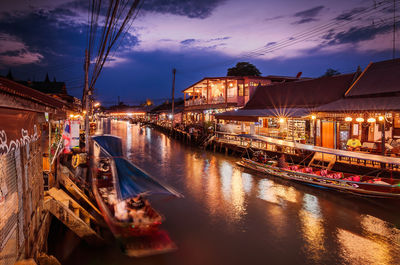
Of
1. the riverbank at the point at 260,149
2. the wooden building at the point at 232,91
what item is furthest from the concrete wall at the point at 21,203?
the wooden building at the point at 232,91

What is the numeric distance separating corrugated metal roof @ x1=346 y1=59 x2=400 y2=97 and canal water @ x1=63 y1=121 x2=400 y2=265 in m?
7.58

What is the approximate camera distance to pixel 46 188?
7832 millimetres

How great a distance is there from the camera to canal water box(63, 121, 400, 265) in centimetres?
729

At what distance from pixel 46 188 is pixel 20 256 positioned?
11.7 feet

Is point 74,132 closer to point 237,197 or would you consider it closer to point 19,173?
point 19,173

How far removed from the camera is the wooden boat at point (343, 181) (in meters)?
11.0

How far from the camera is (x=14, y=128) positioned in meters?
4.23

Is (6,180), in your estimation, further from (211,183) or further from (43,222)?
(211,183)

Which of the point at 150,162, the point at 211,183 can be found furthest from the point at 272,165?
the point at 150,162

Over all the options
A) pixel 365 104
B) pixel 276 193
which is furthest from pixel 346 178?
pixel 365 104

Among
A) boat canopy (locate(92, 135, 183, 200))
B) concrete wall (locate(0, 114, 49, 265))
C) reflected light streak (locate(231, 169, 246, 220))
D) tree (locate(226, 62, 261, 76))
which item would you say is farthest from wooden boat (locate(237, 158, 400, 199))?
tree (locate(226, 62, 261, 76))

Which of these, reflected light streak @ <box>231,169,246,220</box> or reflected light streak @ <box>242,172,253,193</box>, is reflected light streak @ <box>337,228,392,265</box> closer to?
reflected light streak @ <box>231,169,246,220</box>

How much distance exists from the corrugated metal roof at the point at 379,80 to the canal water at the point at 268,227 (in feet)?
24.9

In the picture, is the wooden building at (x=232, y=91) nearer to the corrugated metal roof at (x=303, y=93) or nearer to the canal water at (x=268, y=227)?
the corrugated metal roof at (x=303, y=93)
